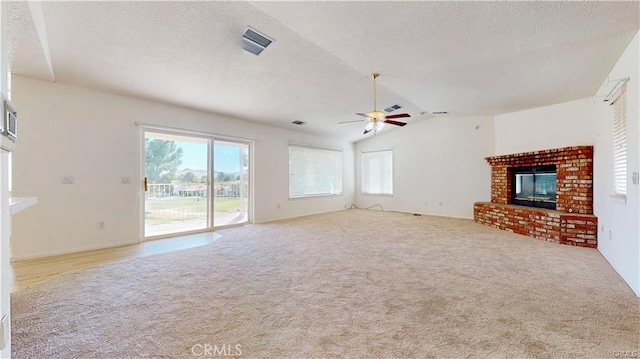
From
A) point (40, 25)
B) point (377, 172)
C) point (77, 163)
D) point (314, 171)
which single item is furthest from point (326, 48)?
point (377, 172)

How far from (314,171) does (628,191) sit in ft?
20.0

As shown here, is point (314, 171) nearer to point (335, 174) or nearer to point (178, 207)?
point (335, 174)

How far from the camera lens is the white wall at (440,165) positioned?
6484 millimetres

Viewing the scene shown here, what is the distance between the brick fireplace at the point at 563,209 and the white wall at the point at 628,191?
0.78ft

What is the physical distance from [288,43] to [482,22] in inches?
83.6

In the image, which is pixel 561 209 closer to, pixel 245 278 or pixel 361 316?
pixel 361 316

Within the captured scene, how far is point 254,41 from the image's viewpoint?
3.12 m

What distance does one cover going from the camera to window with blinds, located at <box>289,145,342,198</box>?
7.19 metres

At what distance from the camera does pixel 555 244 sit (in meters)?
4.22

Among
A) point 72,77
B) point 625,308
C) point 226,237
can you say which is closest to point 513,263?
point 625,308

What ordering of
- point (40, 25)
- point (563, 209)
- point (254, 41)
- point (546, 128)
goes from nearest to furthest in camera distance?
point (40, 25) → point (254, 41) → point (563, 209) → point (546, 128)

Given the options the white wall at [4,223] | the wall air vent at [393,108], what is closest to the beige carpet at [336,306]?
the white wall at [4,223]

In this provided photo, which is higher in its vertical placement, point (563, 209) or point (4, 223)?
point (4, 223)

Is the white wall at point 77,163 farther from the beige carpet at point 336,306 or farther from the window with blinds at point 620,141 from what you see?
the window with blinds at point 620,141
